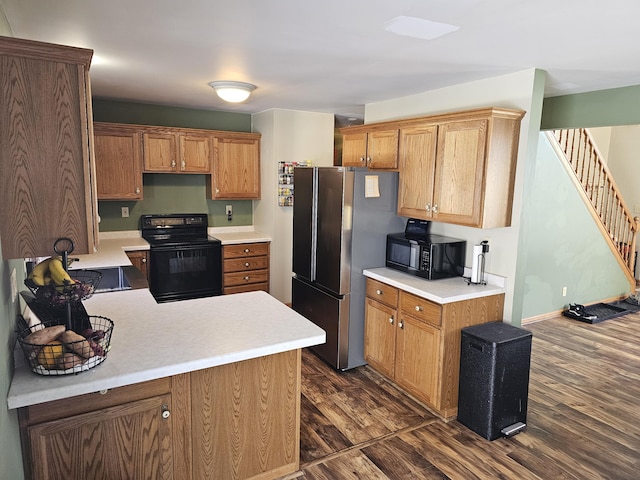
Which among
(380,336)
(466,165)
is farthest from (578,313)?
(466,165)

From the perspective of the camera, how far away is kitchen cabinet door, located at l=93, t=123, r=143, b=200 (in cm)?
452

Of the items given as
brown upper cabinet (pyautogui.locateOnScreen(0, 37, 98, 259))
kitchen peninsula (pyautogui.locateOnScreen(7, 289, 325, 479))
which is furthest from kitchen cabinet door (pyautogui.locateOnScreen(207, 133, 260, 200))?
brown upper cabinet (pyautogui.locateOnScreen(0, 37, 98, 259))

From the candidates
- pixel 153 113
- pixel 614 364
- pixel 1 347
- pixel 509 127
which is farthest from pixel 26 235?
pixel 614 364

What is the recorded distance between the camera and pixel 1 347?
1493mm

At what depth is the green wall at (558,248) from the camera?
15.9 feet

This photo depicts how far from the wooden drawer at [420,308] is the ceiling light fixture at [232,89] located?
6.94 feet

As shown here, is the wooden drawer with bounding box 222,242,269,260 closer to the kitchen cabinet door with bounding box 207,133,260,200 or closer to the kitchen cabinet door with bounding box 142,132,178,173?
the kitchen cabinet door with bounding box 207,133,260,200

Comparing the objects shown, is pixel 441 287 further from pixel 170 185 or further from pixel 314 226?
pixel 170 185

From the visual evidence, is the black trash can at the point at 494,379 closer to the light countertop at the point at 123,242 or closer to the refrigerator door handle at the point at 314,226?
the refrigerator door handle at the point at 314,226

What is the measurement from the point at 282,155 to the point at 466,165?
2.58 meters

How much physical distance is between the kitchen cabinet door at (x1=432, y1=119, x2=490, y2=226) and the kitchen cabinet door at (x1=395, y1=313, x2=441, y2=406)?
2.69 feet

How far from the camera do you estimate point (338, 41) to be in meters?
2.43

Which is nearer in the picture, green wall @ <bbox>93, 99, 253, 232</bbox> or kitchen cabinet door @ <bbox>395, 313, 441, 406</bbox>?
kitchen cabinet door @ <bbox>395, 313, 441, 406</bbox>

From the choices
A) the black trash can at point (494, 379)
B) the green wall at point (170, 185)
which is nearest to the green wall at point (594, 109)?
the black trash can at point (494, 379)
